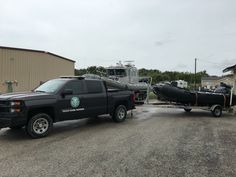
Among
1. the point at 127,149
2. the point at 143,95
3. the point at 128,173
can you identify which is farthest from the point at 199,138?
the point at 143,95

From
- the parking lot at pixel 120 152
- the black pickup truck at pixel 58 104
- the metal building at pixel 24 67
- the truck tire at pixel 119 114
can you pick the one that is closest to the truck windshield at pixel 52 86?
the black pickup truck at pixel 58 104

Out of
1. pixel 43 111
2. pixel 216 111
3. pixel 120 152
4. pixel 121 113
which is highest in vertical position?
pixel 43 111

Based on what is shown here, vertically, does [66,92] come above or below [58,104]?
above

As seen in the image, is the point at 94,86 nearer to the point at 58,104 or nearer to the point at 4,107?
the point at 58,104

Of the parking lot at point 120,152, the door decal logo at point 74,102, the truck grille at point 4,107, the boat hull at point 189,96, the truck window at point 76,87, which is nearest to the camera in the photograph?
the parking lot at point 120,152

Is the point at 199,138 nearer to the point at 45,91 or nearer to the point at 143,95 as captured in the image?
the point at 45,91

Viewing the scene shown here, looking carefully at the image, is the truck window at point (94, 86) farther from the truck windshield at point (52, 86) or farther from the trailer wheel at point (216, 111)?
the trailer wheel at point (216, 111)

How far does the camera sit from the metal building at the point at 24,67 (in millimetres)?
19000

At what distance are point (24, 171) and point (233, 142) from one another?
5387 mm

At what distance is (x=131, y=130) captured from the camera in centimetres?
779

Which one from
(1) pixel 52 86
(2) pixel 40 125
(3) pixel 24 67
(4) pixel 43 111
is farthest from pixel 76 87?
(3) pixel 24 67

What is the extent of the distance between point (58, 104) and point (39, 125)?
2.72ft

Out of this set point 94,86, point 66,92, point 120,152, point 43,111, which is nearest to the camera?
point 120,152

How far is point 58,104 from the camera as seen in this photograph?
279 inches
